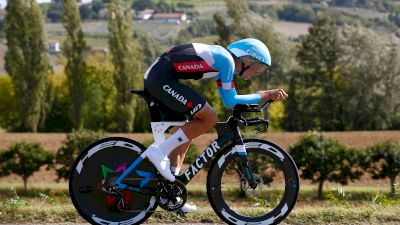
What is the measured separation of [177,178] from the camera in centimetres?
735

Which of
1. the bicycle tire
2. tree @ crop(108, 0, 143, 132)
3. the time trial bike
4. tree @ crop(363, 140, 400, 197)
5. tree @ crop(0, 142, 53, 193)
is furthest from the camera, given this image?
tree @ crop(108, 0, 143, 132)

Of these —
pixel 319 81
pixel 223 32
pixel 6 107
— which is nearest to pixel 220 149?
pixel 223 32

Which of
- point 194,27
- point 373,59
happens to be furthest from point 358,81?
point 194,27

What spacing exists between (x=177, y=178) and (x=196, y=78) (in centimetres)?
101

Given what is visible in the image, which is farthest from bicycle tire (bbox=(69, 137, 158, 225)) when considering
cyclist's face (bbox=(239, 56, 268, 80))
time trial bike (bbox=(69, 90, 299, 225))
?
cyclist's face (bbox=(239, 56, 268, 80))

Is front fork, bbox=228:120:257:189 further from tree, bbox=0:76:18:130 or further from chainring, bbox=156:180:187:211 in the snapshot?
tree, bbox=0:76:18:130

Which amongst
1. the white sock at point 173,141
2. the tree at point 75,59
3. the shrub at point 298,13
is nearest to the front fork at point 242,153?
the white sock at point 173,141

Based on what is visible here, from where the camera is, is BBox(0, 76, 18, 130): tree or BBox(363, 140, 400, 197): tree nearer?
BBox(363, 140, 400, 197): tree

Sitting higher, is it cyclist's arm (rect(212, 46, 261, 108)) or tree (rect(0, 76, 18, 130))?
cyclist's arm (rect(212, 46, 261, 108))

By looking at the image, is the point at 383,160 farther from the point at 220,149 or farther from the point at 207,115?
the point at 207,115

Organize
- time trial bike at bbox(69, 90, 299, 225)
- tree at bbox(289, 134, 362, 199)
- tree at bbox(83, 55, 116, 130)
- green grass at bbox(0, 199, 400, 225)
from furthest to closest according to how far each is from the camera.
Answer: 1. tree at bbox(83, 55, 116, 130)
2. tree at bbox(289, 134, 362, 199)
3. green grass at bbox(0, 199, 400, 225)
4. time trial bike at bbox(69, 90, 299, 225)

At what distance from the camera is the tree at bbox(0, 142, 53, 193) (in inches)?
1817

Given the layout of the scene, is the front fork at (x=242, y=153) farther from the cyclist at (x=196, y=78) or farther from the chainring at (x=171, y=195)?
the chainring at (x=171, y=195)

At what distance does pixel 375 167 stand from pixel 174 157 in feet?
129
